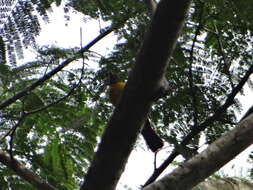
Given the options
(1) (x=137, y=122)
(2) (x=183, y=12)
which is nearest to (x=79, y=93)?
(1) (x=137, y=122)

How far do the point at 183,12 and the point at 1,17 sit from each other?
1654 millimetres

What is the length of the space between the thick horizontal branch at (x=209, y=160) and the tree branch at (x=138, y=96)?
1.22 feet

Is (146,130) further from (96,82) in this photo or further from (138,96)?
(138,96)

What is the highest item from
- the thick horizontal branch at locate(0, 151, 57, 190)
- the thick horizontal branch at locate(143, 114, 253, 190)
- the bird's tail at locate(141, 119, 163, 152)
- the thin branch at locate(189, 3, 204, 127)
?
the thin branch at locate(189, 3, 204, 127)

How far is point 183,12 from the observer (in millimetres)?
2211

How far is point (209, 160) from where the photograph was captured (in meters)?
2.92

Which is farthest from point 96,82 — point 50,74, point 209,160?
point 209,160

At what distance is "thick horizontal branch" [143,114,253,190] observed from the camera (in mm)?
2838

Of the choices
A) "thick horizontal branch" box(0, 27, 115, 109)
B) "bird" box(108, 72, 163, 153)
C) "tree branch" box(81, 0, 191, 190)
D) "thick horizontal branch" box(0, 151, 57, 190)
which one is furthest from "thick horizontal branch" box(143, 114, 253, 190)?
"thick horizontal branch" box(0, 27, 115, 109)

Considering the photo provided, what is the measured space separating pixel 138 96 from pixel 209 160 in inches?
29.8

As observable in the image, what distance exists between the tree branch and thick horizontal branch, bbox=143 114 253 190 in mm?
373

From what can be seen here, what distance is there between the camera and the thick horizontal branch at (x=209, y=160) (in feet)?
9.31

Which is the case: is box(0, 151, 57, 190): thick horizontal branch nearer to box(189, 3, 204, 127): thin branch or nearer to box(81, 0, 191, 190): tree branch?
box(81, 0, 191, 190): tree branch

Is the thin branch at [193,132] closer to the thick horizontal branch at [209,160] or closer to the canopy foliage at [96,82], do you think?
the canopy foliage at [96,82]
